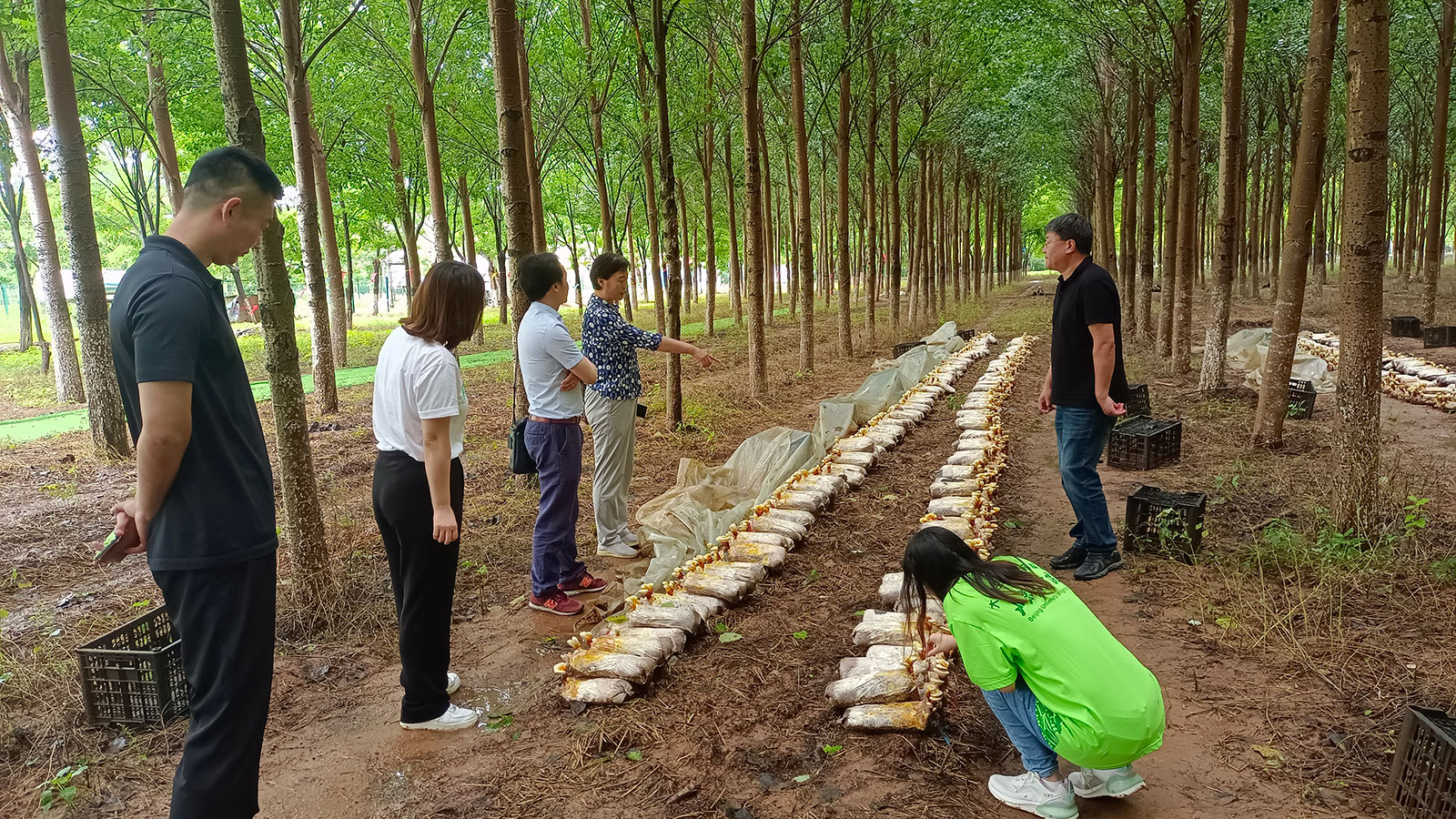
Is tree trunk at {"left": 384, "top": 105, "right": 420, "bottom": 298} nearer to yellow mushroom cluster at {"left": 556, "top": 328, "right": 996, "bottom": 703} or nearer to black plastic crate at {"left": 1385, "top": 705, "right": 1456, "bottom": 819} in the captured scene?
yellow mushroom cluster at {"left": 556, "top": 328, "right": 996, "bottom": 703}

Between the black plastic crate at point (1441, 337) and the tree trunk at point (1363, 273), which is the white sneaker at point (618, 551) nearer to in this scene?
the tree trunk at point (1363, 273)

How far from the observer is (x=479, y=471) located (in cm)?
743

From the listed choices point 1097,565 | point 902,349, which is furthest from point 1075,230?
point 902,349

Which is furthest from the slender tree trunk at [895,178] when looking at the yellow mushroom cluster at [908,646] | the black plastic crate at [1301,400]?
the yellow mushroom cluster at [908,646]

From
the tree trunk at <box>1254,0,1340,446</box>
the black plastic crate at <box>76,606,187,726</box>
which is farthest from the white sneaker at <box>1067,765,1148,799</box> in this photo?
the tree trunk at <box>1254,0,1340,446</box>

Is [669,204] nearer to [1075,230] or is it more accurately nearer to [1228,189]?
[1075,230]

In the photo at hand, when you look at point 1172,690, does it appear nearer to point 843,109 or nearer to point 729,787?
point 729,787

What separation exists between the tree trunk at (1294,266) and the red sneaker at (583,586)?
598 centimetres

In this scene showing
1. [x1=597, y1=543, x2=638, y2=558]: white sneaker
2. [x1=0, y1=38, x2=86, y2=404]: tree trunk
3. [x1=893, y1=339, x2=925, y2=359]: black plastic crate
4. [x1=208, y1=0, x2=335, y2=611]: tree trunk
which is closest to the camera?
[x1=208, y1=0, x2=335, y2=611]: tree trunk

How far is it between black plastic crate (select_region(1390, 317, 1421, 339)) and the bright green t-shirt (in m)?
15.6

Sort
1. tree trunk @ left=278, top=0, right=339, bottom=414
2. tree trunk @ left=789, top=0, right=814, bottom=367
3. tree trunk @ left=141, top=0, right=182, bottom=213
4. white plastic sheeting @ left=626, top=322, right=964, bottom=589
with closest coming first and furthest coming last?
white plastic sheeting @ left=626, top=322, right=964, bottom=589 → tree trunk @ left=278, top=0, right=339, bottom=414 → tree trunk @ left=789, top=0, right=814, bottom=367 → tree trunk @ left=141, top=0, right=182, bottom=213

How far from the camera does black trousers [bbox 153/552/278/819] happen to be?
2.13 metres

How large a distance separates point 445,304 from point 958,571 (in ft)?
7.13

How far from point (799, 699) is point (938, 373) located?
28.2ft
